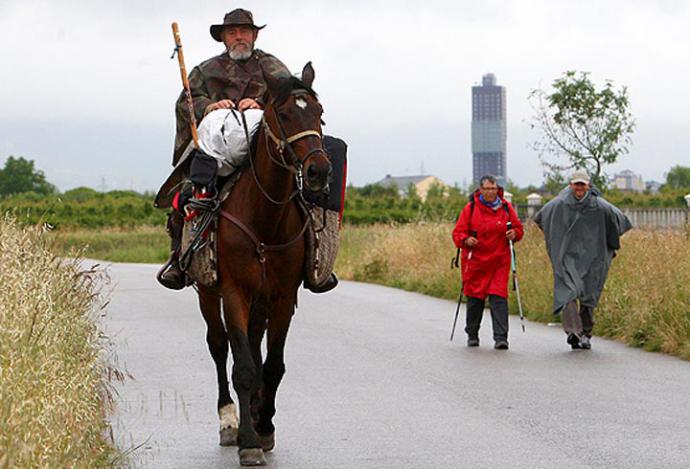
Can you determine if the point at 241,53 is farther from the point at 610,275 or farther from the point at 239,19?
the point at 610,275

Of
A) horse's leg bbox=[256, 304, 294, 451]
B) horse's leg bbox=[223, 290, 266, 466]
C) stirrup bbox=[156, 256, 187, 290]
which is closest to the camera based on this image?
horse's leg bbox=[223, 290, 266, 466]

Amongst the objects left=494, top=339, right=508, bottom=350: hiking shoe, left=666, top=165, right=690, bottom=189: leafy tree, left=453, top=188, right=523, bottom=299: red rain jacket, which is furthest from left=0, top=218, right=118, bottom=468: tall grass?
left=666, top=165, right=690, bottom=189: leafy tree

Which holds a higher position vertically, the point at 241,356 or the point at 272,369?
the point at 241,356

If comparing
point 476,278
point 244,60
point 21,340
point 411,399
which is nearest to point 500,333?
point 476,278

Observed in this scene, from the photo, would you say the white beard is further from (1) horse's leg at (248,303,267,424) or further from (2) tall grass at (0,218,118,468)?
(2) tall grass at (0,218,118,468)

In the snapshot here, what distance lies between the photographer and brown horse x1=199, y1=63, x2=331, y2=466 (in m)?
8.27

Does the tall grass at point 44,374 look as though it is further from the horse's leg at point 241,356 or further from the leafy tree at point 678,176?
the leafy tree at point 678,176

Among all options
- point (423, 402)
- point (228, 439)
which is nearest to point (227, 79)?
point (228, 439)

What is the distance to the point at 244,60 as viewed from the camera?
31.6 ft

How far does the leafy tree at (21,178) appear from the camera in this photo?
123125 mm

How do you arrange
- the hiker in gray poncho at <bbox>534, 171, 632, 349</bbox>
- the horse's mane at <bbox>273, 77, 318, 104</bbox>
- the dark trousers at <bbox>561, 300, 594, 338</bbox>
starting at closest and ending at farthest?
the horse's mane at <bbox>273, 77, 318, 104</bbox> → the dark trousers at <bbox>561, 300, 594, 338</bbox> → the hiker in gray poncho at <bbox>534, 171, 632, 349</bbox>

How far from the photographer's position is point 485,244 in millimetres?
15531

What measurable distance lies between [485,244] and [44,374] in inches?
352

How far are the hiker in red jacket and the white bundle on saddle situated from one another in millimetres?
6685
